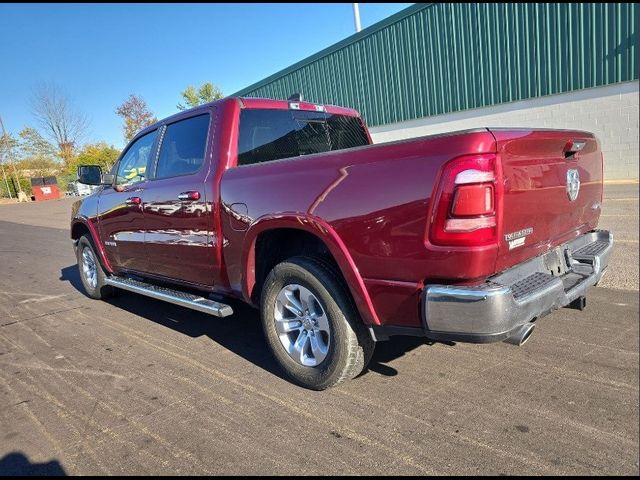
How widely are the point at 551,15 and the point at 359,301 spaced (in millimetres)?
13593

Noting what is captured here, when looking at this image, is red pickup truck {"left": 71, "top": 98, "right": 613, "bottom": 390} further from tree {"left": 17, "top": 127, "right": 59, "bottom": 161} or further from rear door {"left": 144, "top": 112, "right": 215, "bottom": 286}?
tree {"left": 17, "top": 127, "right": 59, "bottom": 161}

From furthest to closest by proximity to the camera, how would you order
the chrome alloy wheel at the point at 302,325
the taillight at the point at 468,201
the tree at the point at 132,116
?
the tree at the point at 132,116
the chrome alloy wheel at the point at 302,325
the taillight at the point at 468,201

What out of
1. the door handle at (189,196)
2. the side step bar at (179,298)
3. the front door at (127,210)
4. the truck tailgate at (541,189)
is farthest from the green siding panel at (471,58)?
the side step bar at (179,298)

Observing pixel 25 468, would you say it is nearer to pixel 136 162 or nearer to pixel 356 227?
pixel 356 227

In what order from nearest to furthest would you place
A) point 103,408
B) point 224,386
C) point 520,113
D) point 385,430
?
point 385,430 < point 103,408 < point 224,386 < point 520,113

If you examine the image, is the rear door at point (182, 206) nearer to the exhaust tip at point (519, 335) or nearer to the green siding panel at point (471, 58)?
the exhaust tip at point (519, 335)

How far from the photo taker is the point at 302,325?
3203mm

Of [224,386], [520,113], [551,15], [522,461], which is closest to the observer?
[522,461]

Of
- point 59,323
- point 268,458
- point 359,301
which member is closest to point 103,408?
point 268,458

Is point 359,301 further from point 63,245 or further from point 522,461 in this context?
point 63,245

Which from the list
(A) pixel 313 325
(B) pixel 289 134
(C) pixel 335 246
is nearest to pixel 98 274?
(B) pixel 289 134

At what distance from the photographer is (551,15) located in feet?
42.3

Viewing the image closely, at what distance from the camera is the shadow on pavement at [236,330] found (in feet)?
11.8

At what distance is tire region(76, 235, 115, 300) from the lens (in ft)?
18.8
